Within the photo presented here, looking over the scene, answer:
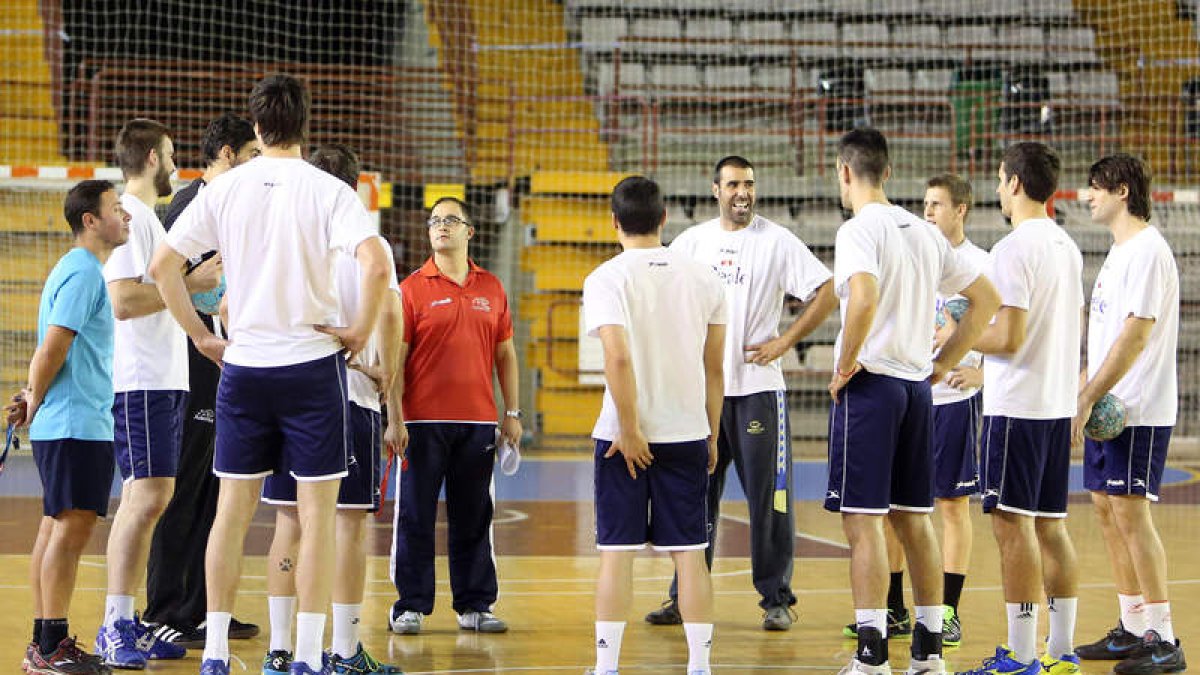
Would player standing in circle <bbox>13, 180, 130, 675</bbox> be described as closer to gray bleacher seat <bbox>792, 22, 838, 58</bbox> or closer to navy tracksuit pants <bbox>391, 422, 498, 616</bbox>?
navy tracksuit pants <bbox>391, 422, 498, 616</bbox>

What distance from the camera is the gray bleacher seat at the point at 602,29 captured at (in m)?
18.5

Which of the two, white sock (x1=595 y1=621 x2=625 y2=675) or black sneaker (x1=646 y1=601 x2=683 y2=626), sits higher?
white sock (x1=595 y1=621 x2=625 y2=675)

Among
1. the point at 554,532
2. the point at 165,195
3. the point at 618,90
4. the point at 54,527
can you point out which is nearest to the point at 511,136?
the point at 618,90

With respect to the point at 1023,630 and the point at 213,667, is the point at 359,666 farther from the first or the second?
the point at 1023,630

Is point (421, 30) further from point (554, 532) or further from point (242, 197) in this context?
point (242, 197)

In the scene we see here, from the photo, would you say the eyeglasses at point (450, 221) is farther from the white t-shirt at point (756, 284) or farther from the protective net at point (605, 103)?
the protective net at point (605, 103)

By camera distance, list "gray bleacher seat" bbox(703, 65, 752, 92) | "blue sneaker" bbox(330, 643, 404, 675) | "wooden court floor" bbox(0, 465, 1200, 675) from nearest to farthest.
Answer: "blue sneaker" bbox(330, 643, 404, 675)
"wooden court floor" bbox(0, 465, 1200, 675)
"gray bleacher seat" bbox(703, 65, 752, 92)

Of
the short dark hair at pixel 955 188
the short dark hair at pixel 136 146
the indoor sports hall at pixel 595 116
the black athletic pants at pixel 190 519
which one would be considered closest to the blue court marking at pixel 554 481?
the indoor sports hall at pixel 595 116

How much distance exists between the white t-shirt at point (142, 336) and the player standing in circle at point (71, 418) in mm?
92

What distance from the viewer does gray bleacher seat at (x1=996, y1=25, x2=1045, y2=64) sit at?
61.2ft

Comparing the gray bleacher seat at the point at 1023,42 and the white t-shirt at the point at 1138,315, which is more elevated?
the gray bleacher seat at the point at 1023,42

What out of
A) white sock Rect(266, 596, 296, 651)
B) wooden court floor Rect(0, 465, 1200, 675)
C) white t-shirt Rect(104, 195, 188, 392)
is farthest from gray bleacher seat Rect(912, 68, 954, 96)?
white sock Rect(266, 596, 296, 651)

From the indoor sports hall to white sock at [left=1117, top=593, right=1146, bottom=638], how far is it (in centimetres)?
616

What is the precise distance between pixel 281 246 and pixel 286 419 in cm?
60
